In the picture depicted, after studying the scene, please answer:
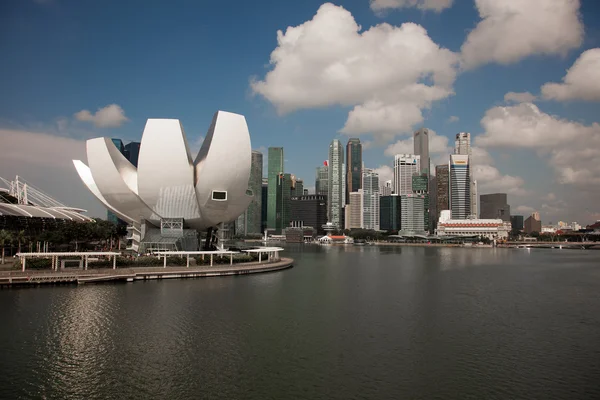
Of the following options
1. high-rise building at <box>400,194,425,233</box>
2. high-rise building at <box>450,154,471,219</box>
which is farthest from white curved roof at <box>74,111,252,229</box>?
high-rise building at <box>450,154,471,219</box>

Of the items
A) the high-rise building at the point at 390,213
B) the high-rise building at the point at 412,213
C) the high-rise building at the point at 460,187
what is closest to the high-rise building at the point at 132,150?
the high-rise building at the point at 412,213

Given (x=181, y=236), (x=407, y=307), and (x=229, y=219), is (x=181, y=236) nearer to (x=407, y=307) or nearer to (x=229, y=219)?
(x=229, y=219)

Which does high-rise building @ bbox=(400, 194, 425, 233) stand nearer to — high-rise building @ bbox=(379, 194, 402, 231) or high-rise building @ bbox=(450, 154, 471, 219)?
high-rise building @ bbox=(379, 194, 402, 231)

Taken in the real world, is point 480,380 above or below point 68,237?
below

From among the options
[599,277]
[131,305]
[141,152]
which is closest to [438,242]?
[599,277]

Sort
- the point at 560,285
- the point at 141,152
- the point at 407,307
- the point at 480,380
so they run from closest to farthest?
the point at 480,380 → the point at 407,307 → the point at 560,285 → the point at 141,152

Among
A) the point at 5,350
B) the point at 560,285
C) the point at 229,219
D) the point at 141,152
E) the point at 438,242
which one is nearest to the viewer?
the point at 5,350

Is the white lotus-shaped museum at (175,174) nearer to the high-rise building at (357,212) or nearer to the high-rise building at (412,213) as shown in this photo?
the high-rise building at (412,213)

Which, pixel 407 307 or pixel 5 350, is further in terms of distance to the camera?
pixel 407 307
